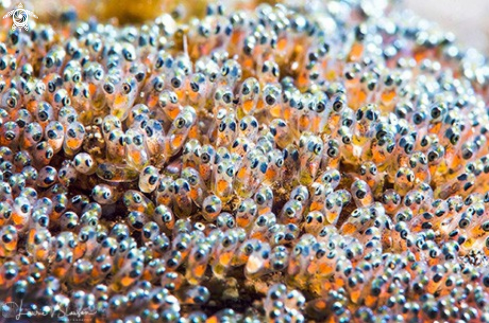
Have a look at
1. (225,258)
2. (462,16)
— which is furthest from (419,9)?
(225,258)

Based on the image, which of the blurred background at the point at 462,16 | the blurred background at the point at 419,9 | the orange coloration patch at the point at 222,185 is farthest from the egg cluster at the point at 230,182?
the blurred background at the point at 462,16

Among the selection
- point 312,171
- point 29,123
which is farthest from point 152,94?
point 312,171

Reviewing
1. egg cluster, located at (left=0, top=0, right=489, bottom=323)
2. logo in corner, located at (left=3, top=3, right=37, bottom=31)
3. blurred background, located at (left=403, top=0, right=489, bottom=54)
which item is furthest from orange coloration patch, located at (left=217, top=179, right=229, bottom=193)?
blurred background, located at (left=403, top=0, right=489, bottom=54)

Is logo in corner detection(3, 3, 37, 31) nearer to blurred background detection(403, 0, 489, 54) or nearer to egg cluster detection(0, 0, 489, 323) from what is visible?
egg cluster detection(0, 0, 489, 323)

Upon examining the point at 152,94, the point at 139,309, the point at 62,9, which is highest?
the point at 62,9

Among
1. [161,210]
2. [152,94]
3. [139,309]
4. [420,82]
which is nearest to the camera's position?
[139,309]

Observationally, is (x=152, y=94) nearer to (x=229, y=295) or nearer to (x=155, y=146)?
(x=155, y=146)

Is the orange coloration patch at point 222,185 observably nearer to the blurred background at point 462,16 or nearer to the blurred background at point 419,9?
the blurred background at point 419,9
